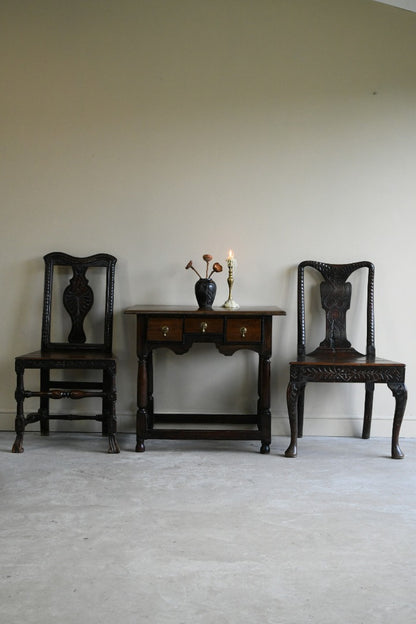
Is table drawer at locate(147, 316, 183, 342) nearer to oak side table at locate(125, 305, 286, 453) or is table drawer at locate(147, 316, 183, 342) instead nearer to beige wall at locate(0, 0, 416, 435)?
oak side table at locate(125, 305, 286, 453)

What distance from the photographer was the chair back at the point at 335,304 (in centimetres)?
410

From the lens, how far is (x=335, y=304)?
4137 millimetres

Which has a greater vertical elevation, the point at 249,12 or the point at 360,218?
the point at 249,12

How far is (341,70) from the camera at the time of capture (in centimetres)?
421

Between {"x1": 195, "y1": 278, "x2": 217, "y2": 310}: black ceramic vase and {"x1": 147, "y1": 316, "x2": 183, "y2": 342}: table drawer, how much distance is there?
8.3 inches

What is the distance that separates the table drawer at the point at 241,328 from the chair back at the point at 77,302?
807 millimetres

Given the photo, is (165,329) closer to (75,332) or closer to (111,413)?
(111,413)

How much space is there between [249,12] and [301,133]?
0.83 meters

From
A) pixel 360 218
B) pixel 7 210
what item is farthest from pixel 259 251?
pixel 7 210

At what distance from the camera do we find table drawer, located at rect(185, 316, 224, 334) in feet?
12.3

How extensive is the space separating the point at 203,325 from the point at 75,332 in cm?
91

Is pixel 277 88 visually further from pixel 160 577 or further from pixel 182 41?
pixel 160 577

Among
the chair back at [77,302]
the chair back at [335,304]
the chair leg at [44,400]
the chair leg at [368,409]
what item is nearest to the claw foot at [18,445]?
the chair leg at [44,400]

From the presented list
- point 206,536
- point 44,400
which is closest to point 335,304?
point 44,400
